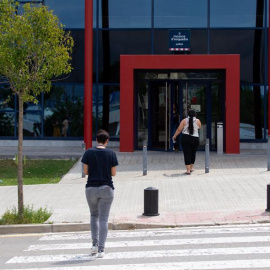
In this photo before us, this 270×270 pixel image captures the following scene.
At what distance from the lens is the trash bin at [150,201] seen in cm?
1121

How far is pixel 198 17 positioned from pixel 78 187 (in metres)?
11.8

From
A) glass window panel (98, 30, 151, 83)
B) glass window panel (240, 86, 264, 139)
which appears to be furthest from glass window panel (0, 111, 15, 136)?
glass window panel (240, 86, 264, 139)

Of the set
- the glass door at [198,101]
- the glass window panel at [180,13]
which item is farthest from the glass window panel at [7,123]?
the glass door at [198,101]

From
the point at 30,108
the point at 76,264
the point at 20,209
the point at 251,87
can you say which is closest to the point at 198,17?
the point at 251,87

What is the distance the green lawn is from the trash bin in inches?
217

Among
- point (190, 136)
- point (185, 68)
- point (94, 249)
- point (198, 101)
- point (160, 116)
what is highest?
point (185, 68)

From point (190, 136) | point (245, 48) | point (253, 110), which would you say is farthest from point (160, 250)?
point (245, 48)

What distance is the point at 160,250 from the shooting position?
29.1ft

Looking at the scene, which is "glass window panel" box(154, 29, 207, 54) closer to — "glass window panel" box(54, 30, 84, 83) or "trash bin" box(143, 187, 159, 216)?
"glass window panel" box(54, 30, 84, 83)

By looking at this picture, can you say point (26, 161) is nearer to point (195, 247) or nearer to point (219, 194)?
point (219, 194)

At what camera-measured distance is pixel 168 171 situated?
17.7 metres

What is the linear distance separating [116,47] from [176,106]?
12.4ft

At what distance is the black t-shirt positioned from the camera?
838 centimetres

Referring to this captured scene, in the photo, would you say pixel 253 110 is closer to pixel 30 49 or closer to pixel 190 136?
pixel 190 136
